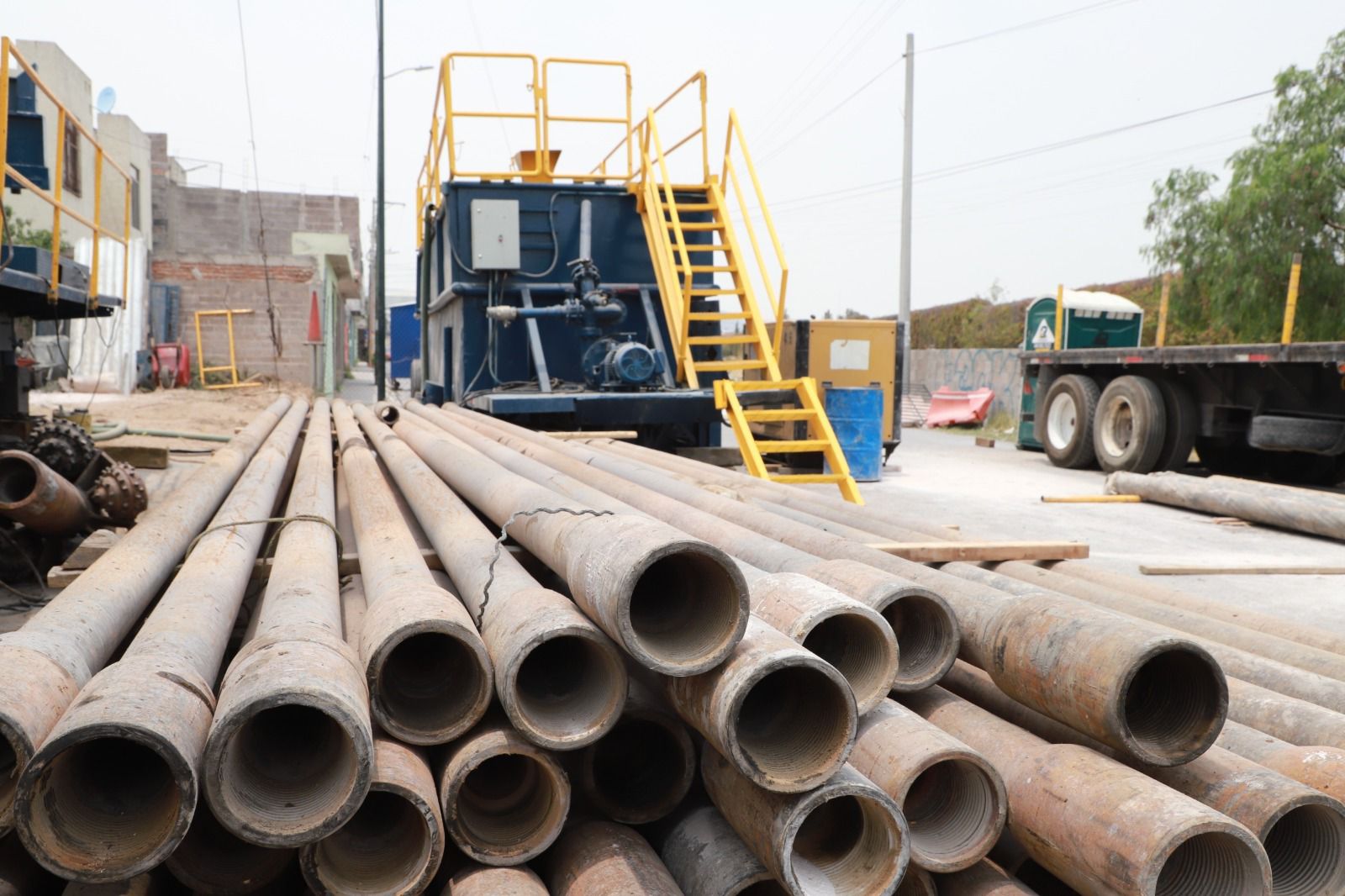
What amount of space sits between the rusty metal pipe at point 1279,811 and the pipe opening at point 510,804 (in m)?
1.26

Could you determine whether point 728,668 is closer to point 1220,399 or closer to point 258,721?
point 258,721

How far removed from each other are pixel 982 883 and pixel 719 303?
9447 millimetres

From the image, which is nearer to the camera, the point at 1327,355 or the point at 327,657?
the point at 327,657

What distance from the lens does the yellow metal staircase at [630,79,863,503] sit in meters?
8.73

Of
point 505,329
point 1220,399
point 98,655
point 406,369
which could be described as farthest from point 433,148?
point 406,369

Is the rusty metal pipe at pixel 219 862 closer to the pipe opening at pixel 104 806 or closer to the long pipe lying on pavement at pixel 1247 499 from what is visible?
the pipe opening at pixel 104 806

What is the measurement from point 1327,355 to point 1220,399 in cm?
180

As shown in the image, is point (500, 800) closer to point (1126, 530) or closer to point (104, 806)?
point (104, 806)

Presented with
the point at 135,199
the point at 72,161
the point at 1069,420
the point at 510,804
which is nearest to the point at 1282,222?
the point at 1069,420

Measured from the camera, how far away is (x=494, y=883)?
225 cm

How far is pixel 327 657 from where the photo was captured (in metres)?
2.18

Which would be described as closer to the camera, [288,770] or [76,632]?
[288,770]

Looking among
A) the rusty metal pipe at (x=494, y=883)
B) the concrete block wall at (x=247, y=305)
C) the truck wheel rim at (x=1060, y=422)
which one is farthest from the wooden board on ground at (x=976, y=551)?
the concrete block wall at (x=247, y=305)

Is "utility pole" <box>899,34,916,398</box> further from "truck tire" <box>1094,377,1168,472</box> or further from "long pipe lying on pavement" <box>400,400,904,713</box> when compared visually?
"long pipe lying on pavement" <box>400,400,904,713</box>
